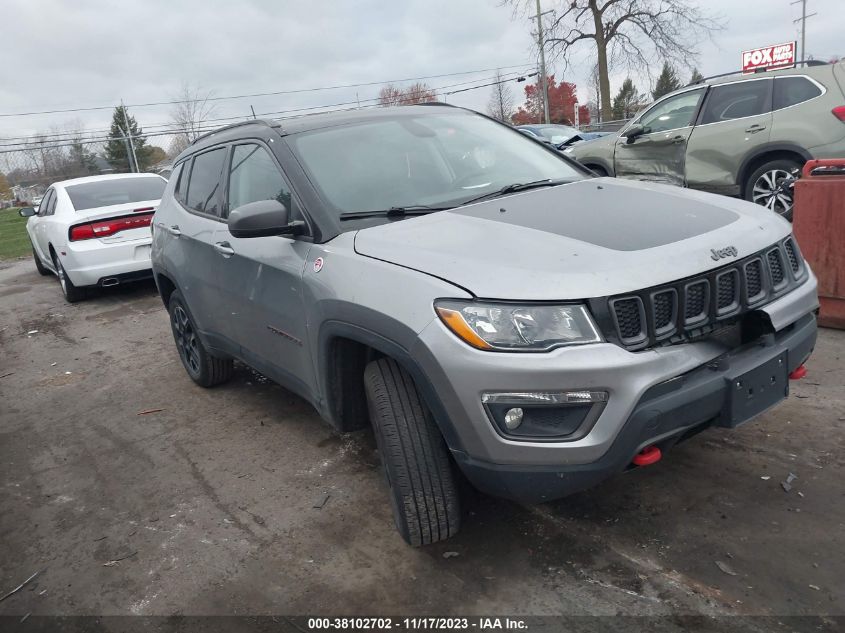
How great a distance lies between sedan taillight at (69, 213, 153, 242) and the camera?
8.41 meters

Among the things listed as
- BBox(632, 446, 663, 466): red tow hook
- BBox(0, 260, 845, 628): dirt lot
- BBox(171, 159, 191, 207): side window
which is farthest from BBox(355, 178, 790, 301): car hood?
BBox(171, 159, 191, 207): side window

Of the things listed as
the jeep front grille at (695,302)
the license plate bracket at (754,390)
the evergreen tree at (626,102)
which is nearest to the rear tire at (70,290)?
the jeep front grille at (695,302)

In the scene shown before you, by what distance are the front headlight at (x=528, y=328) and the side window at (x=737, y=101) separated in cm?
644

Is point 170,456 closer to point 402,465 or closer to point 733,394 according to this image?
point 402,465

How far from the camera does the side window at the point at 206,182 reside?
4.29 meters

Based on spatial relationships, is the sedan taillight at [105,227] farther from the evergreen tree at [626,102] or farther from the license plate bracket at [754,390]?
the evergreen tree at [626,102]

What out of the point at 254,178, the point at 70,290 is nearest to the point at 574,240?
the point at 254,178

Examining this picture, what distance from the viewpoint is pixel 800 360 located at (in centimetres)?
285

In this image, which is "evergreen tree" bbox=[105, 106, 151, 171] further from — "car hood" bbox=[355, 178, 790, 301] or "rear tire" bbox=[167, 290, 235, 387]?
"car hood" bbox=[355, 178, 790, 301]

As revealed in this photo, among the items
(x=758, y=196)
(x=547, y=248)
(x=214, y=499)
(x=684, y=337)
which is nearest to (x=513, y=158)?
(x=547, y=248)

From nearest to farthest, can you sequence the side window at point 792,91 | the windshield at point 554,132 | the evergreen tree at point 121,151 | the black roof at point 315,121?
the black roof at point 315,121 → the side window at point 792,91 → the windshield at point 554,132 → the evergreen tree at point 121,151

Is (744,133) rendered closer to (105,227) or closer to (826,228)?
(826,228)

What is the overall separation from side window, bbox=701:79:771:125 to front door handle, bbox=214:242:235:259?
243 inches

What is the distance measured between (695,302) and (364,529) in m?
1.69
